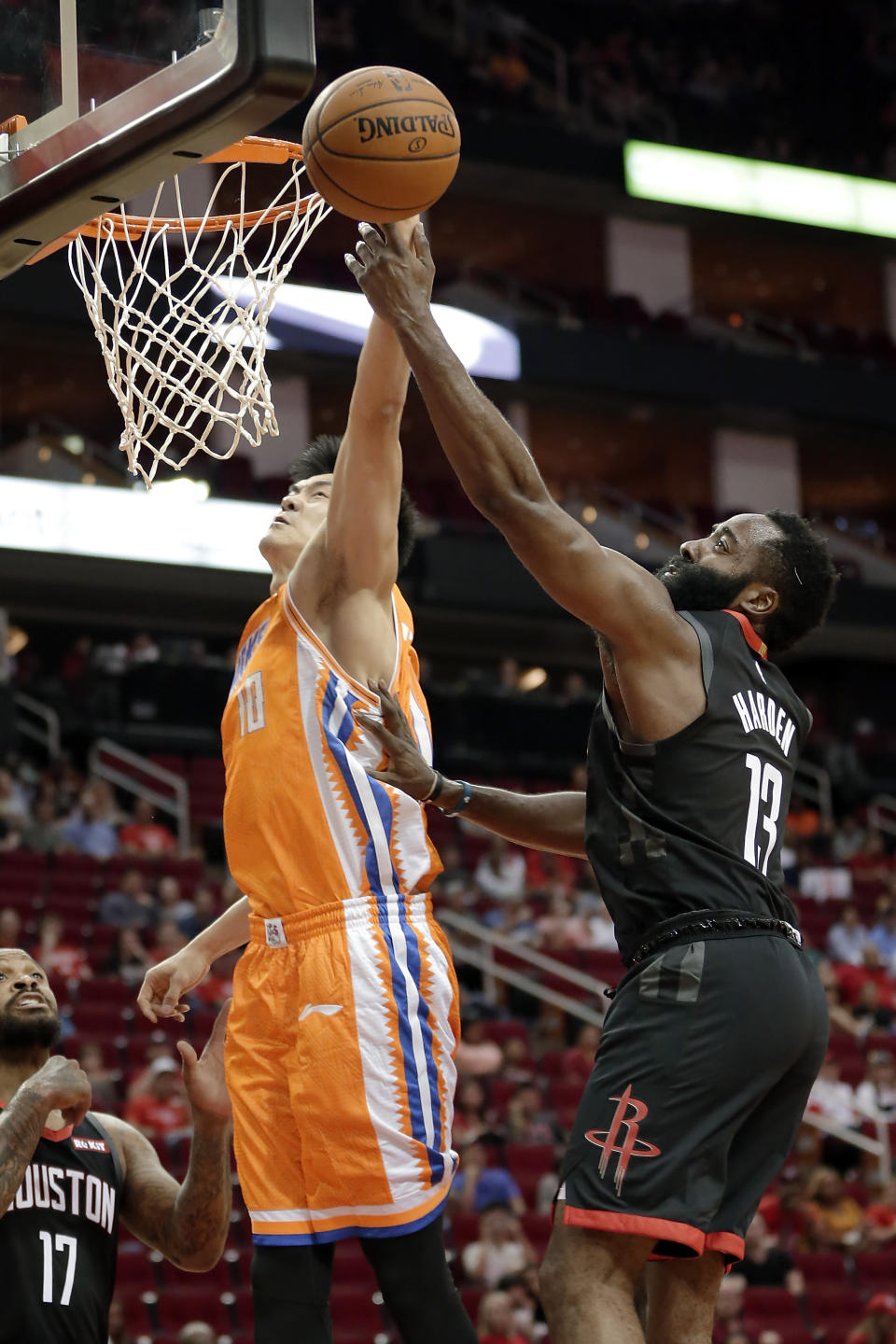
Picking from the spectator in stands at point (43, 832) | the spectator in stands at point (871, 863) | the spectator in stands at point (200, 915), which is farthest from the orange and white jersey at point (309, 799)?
the spectator in stands at point (871, 863)

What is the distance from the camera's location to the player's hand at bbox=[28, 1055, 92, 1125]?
3953mm

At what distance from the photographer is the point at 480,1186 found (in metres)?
10.7

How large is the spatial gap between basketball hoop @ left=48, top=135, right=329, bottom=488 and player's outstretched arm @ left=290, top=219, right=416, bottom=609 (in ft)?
2.28

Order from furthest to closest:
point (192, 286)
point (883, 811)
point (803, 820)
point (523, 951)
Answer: point (883, 811) < point (803, 820) < point (523, 951) < point (192, 286)

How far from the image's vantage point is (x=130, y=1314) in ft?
30.0

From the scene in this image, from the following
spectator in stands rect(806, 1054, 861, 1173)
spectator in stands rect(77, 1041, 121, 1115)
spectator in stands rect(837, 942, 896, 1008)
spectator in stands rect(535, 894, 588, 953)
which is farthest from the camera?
spectator in stands rect(837, 942, 896, 1008)

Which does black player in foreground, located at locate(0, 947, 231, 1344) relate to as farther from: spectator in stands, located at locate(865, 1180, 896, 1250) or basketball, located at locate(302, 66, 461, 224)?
spectator in stands, located at locate(865, 1180, 896, 1250)

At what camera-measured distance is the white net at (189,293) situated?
193 inches

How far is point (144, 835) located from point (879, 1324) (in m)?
7.57

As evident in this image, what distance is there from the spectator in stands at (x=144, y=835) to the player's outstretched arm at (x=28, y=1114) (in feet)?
37.0

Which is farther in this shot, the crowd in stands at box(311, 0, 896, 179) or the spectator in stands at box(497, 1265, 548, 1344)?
the crowd in stands at box(311, 0, 896, 179)

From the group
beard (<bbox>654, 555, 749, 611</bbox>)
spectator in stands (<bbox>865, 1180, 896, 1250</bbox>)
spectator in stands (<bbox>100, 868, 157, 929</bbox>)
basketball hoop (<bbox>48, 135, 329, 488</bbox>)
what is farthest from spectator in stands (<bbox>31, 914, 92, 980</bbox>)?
beard (<bbox>654, 555, 749, 611</bbox>)

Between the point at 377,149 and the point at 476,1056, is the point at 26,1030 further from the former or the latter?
the point at 476,1056

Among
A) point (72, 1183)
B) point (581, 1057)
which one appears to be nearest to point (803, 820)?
point (581, 1057)
